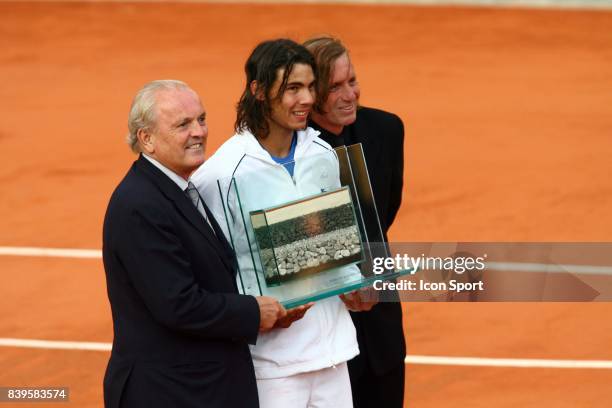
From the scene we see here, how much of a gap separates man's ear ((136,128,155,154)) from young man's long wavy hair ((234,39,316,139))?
517mm

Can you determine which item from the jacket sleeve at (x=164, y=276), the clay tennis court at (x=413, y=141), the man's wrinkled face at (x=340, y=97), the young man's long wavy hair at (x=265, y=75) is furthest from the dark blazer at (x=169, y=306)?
the clay tennis court at (x=413, y=141)

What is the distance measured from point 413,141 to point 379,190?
765 cm

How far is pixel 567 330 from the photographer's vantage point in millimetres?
7926

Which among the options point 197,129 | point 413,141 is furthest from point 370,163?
point 413,141

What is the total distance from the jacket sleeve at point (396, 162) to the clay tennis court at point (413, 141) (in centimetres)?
209

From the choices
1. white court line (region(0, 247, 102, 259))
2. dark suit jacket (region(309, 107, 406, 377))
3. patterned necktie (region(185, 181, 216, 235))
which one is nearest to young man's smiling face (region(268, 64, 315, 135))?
patterned necktie (region(185, 181, 216, 235))

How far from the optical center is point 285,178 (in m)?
4.22

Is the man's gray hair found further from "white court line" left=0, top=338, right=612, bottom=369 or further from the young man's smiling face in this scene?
"white court line" left=0, top=338, right=612, bottom=369

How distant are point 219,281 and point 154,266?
30cm

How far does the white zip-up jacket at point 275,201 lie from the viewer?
4.14m

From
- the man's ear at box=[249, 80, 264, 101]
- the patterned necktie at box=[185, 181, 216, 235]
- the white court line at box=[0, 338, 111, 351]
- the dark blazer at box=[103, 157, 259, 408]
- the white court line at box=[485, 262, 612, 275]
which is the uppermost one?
the man's ear at box=[249, 80, 264, 101]

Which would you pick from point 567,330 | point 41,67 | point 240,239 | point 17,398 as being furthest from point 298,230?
point 41,67

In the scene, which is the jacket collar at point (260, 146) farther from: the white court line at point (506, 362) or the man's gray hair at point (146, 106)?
the white court line at point (506, 362)

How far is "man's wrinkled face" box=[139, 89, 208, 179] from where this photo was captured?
390 cm
